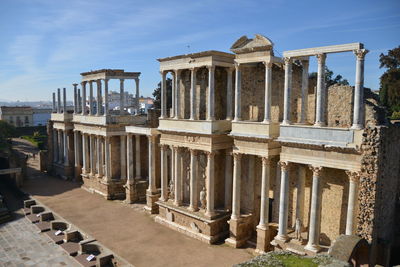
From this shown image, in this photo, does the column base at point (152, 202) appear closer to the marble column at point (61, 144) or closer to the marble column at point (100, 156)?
the marble column at point (100, 156)

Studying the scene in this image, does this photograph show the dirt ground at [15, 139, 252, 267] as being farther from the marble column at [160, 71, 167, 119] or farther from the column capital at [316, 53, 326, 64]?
the column capital at [316, 53, 326, 64]

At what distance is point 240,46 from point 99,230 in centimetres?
1398

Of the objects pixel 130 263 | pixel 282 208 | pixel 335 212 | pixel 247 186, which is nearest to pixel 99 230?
pixel 130 263

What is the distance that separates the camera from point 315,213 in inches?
571

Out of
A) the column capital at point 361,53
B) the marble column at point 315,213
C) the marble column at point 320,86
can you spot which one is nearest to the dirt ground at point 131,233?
the marble column at point 315,213

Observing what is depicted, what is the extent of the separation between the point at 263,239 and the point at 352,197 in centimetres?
523

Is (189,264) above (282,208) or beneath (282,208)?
beneath

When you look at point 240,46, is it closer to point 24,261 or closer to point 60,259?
point 60,259

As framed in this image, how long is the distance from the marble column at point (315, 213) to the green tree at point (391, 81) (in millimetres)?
24819

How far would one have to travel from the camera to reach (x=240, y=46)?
57.7 ft

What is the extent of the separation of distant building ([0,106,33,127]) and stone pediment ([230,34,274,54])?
67.0m

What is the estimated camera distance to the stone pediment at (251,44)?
1616 cm

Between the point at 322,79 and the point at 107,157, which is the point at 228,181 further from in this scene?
the point at 107,157

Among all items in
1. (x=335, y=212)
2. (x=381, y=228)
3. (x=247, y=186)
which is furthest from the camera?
(x=247, y=186)
